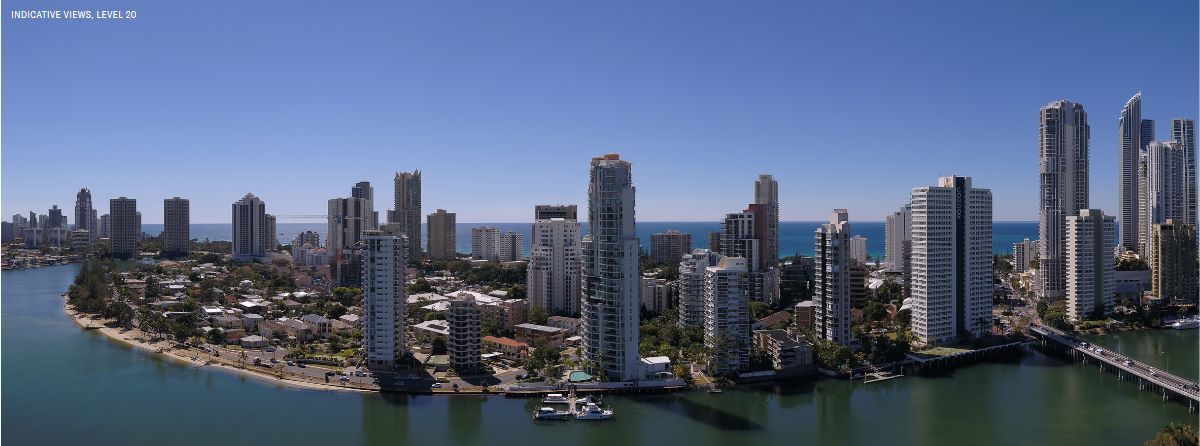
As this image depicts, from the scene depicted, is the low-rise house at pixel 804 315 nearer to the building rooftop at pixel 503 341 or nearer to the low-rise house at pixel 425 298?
the building rooftop at pixel 503 341

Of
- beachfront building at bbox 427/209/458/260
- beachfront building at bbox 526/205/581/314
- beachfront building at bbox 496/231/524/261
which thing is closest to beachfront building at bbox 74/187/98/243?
beachfront building at bbox 427/209/458/260

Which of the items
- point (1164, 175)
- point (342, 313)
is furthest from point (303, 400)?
point (1164, 175)

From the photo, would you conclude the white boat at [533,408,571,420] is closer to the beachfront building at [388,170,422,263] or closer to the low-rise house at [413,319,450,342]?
the low-rise house at [413,319,450,342]

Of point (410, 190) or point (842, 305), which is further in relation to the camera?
point (410, 190)

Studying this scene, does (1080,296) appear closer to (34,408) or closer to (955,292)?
(955,292)

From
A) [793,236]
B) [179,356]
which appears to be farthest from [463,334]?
[793,236]

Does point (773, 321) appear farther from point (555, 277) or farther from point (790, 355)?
point (555, 277)
